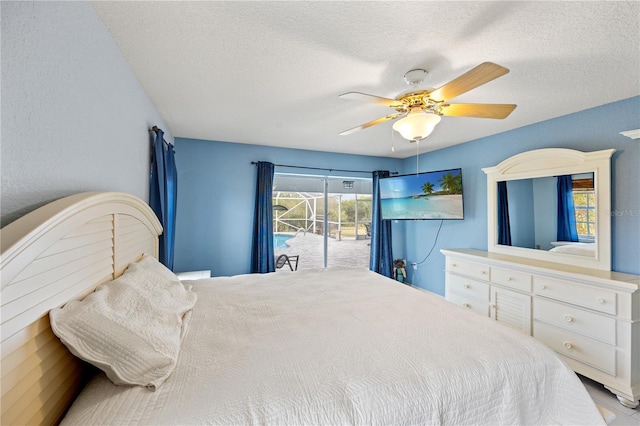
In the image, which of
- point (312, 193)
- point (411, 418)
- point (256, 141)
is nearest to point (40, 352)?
point (411, 418)

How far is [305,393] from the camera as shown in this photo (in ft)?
3.05

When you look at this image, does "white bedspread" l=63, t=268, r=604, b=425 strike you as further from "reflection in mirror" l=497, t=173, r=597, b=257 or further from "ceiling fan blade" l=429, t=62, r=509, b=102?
"reflection in mirror" l=497, t=173, r=597, b=257

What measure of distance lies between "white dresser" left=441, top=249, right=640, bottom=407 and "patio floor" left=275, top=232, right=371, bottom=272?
2.19 meters

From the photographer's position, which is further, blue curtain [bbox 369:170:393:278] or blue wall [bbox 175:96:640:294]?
blue curtain [bbox 369:170:393:278]

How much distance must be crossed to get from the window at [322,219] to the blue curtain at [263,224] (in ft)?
1.04

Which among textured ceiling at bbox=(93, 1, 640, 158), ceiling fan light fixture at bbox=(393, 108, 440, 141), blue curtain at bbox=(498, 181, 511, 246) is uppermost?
textured ceiling at bbox=(93, 1, 640, 158)

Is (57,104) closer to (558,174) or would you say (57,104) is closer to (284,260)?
(284,260)

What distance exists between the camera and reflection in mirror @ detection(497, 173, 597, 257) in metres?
2.46

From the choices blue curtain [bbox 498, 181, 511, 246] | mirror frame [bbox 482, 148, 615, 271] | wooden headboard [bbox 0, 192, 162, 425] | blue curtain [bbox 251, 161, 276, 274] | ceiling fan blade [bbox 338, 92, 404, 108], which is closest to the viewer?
wooden headboard [bbox 0, 192, 162, 425]

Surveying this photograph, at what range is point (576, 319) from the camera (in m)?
2.19

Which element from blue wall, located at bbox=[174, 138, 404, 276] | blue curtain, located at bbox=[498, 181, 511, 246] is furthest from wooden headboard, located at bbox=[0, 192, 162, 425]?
blue curtain, located at bbox=[498, 181, 511, 246]

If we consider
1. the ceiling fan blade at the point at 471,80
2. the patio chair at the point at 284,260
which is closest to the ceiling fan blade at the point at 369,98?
the ceiling fan blade at the point at 471,80

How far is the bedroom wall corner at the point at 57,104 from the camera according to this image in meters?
0.81

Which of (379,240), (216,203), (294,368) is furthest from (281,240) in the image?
(294,368)
